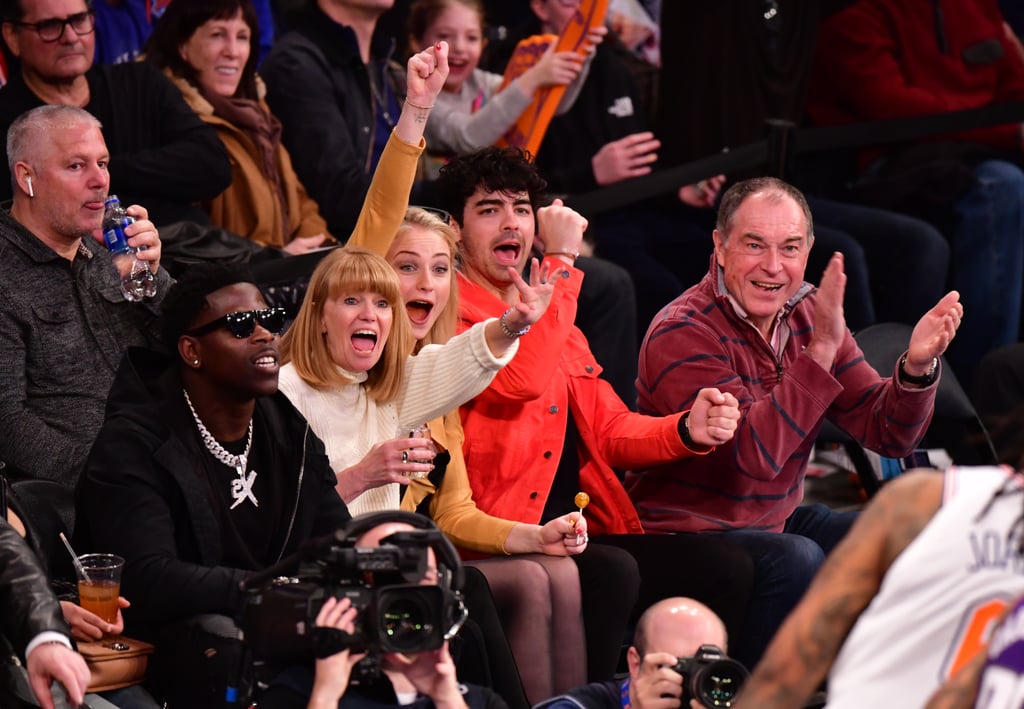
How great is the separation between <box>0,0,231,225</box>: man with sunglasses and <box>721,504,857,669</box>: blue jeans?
6.18ft

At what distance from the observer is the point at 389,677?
10.2 ft

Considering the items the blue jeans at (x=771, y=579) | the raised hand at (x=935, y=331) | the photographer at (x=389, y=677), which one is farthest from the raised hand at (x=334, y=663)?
Answer: the raised hand at (x=935, y=331)

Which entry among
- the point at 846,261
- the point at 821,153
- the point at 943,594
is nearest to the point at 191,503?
the point at 943,594

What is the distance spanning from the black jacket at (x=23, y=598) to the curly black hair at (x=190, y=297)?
0.64m

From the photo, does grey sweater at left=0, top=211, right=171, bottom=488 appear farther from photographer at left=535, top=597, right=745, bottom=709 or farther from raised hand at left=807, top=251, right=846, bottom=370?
raised hand at left=807, top=251, right=846, bottom=370

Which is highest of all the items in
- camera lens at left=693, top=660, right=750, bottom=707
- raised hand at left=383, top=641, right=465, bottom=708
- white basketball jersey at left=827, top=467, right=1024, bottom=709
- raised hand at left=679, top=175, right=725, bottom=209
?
raised hand at left=679, top=175, right=725, bottom=209

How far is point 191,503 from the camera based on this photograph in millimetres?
3738

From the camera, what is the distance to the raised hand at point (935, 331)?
14.5 feet

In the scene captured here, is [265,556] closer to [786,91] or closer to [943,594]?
[943,594]

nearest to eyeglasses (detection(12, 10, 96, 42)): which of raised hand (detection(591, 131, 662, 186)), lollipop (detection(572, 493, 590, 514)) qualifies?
raised hand (detection(591, 131, 662, 186))

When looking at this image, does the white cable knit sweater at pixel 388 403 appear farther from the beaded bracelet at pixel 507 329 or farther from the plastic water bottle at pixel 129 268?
the plastic water bottle at pixel 129 268

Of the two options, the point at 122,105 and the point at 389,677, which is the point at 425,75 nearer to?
the point at 122,105

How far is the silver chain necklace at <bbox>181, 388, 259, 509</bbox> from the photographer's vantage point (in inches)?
152

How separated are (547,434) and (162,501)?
1.12 meters
